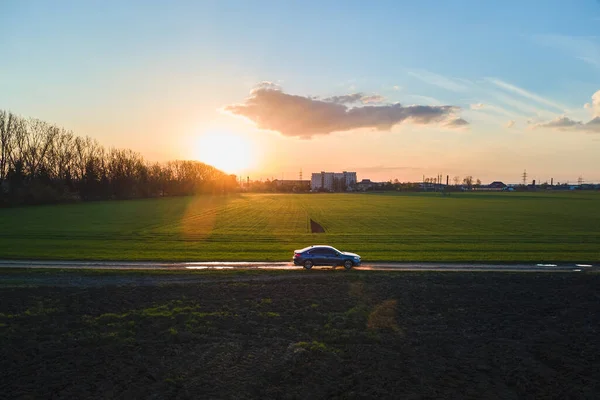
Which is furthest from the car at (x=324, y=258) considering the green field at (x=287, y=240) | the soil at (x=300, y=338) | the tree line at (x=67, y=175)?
the tree line at (x=67, y=175)

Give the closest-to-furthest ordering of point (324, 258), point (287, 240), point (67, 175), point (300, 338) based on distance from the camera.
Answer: point (300, 338)
point (324, 258)
point (287, 240)
point (67, 175)

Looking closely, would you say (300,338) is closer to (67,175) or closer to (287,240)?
(287,240)

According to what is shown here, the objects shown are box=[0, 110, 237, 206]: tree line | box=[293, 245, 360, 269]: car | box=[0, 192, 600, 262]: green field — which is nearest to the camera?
box=[293, 245, 360, 269]: car

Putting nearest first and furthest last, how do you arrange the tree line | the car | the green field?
1. the car
2. the green field
3. the tree line

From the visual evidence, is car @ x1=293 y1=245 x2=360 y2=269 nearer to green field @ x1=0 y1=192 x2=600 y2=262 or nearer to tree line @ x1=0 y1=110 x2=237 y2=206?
green field @ x1=0 y1=192 x2=600 y2=262

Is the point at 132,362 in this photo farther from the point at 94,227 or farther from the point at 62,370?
the point at 94,227

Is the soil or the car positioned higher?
the car

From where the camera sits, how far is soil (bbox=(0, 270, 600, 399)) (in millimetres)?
12617

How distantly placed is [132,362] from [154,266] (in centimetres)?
1616

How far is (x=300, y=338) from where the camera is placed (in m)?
16.0

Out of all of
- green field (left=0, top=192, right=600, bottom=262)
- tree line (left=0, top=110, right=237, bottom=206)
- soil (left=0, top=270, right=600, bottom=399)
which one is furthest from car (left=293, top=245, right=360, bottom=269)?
tree line (left=0, top=110, right=237, bottom=206)

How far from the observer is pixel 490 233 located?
49000 millimetres

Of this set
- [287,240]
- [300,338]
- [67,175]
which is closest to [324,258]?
[300,338]

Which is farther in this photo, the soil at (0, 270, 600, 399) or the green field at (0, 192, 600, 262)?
the green field at (0, 192, 600, 262)
